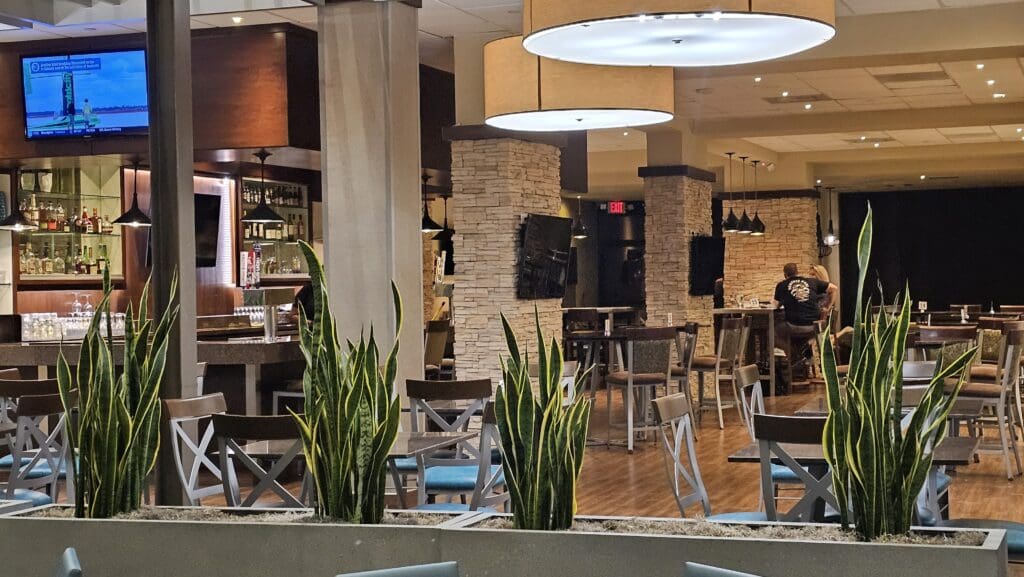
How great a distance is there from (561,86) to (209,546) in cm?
387

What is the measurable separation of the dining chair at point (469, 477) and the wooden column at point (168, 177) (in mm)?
1092

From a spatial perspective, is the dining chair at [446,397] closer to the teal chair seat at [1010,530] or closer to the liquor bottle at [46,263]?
the teal chair seat at [1010,530]

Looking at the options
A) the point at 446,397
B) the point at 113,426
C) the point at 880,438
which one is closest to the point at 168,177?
the point at 446,397

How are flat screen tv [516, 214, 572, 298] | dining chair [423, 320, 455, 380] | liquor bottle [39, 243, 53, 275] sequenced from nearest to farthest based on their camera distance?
1. flat screen tv [516, 214, 572, 298]
2. dining chair [423, 320, 455, 380]
3. liquor bottle [39, 243, 53, 275]

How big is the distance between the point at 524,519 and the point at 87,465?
1.25m

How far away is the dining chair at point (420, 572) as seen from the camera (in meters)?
2.36

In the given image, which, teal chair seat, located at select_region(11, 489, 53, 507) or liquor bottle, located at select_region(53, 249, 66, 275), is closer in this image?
teal chair seat, located at select_region(11, 489, 53, 507)

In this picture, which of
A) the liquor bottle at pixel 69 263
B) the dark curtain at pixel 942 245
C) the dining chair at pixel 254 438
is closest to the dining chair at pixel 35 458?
the dining chair at pixel 254 438

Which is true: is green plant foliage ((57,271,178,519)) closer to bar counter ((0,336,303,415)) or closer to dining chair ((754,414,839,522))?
dining chair ((754,414,839,522))

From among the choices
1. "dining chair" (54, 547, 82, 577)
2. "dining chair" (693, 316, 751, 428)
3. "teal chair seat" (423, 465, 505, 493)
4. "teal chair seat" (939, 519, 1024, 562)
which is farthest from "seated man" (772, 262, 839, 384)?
"dining chair" (54, 547, 82, 577)

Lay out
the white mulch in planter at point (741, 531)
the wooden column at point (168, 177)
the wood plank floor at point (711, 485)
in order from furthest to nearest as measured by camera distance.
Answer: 1. the wood plank floor at point (711, 485)
2. the wooden column at point (168, 177)
3. the white mulch in planter at point (741, 531)

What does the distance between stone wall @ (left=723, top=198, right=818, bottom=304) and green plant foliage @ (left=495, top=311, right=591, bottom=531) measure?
17448 millimetres

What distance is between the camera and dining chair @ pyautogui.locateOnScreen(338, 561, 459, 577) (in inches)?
92.7

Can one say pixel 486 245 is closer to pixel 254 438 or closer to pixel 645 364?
pixel 645 364
